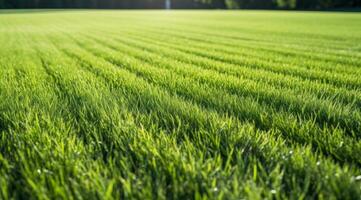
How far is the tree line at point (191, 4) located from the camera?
66025mm

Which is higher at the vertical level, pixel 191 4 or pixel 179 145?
pixel 191 4

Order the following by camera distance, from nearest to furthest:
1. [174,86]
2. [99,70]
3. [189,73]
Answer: [174,86]
[189,73]
[99,70]

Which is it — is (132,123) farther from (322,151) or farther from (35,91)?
(35,91)

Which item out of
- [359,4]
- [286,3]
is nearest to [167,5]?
[286,3]

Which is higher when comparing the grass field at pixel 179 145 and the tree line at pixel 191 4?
the tree line at pixel 191 4

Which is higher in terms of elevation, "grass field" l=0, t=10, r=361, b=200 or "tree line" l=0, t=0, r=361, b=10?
"tree line" l=0, t=0, r=361, b=10

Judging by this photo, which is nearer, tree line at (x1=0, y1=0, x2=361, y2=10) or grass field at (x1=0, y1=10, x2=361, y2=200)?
grass field at (x1=0, y1=10, x2=361, y2=200)

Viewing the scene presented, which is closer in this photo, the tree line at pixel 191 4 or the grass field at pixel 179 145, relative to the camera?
the grass field at pixel 179 145

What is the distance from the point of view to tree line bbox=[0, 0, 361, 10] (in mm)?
66025

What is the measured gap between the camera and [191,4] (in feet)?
324

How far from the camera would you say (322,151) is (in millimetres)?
1809

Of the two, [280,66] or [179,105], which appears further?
[280,66]

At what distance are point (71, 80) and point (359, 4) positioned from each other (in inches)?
2890

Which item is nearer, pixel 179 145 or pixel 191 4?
pixel 179 145
